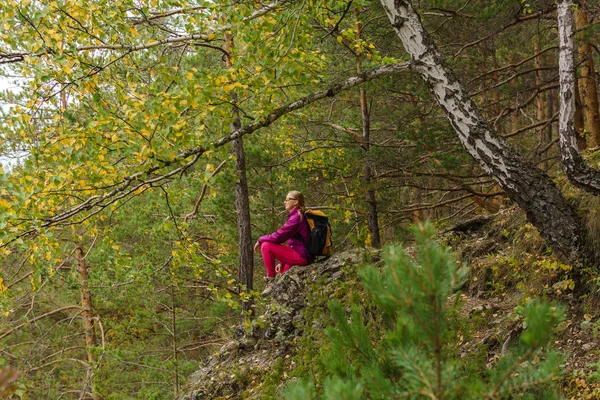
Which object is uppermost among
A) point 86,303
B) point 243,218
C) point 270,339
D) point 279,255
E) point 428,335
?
point 243,218

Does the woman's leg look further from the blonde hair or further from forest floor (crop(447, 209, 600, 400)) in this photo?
forest floor (crop(447, 209, 600, 400))

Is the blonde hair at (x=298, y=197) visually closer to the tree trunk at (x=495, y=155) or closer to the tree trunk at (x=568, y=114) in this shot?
the tree trunk at (x=495, y=155)

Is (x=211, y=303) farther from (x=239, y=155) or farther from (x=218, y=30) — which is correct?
(x=218, y=30)

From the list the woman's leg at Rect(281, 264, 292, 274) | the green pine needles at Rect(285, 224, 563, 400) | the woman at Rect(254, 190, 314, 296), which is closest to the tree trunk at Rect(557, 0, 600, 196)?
the green pine needles at Rect(285, 224, 563, 400)

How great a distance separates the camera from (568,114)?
13.2 ft

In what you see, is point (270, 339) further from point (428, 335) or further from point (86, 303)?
point (86, 303)

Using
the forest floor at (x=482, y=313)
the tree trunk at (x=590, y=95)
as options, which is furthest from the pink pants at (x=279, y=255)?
the tree trunk at (x=590, y=95)

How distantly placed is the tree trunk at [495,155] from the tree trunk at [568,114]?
0.25 m

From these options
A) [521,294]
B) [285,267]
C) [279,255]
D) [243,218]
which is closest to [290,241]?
[279,255]

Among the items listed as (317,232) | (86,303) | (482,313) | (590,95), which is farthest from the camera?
(86,303)

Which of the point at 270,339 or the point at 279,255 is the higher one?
the point at 279,255

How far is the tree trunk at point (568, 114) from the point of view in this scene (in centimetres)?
400

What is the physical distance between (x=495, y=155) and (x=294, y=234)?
3212mm

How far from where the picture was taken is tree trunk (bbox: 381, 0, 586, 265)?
4230mm
